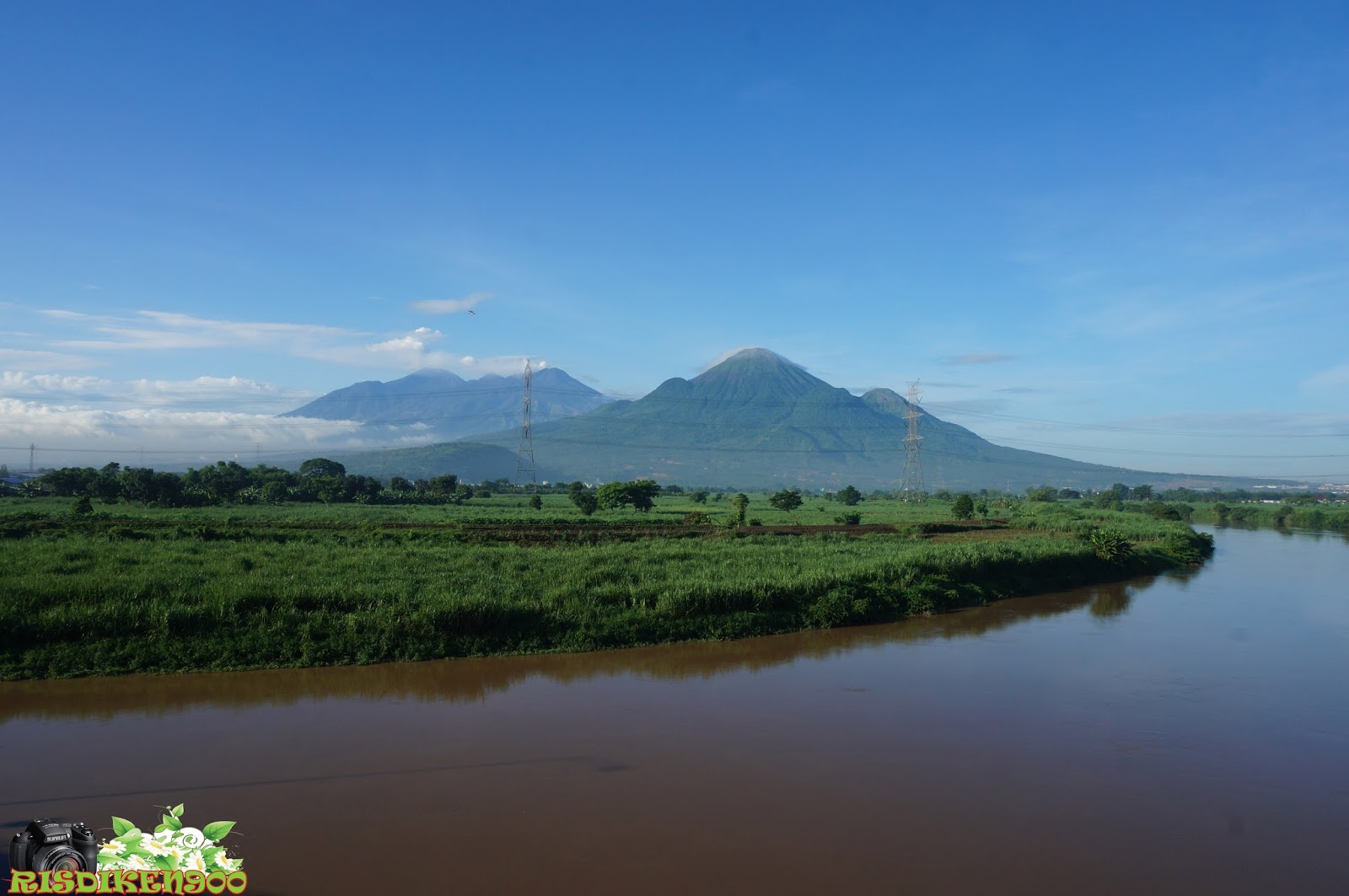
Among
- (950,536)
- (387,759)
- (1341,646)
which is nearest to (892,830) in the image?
(387,759)

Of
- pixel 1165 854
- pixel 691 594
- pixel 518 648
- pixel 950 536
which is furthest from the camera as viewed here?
pixel 950 536

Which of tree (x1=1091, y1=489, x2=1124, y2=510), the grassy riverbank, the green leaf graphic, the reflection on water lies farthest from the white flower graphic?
tree (x1=1091, y1=489, x2=1124, y2=510)

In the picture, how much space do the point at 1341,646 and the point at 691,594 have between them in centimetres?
1570

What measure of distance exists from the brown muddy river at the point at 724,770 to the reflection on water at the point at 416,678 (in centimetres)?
7

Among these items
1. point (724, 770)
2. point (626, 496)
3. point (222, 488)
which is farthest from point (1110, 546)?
point (222, 488)

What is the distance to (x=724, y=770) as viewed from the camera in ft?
33.3

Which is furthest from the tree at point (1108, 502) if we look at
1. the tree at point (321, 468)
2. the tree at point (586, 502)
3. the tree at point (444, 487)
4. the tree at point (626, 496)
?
the tree at point (321, 468)

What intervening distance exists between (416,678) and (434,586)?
3.61 metres

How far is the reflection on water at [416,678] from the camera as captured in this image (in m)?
12.1

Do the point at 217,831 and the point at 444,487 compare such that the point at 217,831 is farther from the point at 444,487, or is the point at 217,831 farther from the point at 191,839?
the point at 444,487

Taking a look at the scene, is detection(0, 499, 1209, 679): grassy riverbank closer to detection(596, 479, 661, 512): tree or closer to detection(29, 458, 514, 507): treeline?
detection(29, 458, 514, 507): treeline

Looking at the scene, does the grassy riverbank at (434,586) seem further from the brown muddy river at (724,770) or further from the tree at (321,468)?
the tree at (321,468)

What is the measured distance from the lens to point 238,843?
7.89 metres

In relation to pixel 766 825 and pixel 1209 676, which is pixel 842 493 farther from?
pixel 766 825
